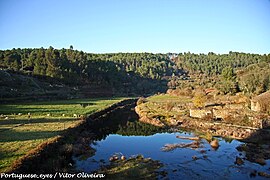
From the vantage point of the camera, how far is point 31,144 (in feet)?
85.7

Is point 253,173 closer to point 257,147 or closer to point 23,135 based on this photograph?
point 257,147

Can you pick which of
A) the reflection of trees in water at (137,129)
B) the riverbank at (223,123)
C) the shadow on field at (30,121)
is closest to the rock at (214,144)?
the riverbank at (223,123)

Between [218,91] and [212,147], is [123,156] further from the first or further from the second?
[218,91]

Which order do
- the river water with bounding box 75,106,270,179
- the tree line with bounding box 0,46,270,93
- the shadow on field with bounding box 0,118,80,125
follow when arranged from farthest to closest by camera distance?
the tree line with bounding box 0,46,270,93 → the shadow on field with bounding box 0,118,80,125 → the river water with bounding box 75,106,270,179

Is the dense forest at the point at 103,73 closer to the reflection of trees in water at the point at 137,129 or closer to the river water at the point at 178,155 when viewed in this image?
the reflection of trees in water at the point at 137,129

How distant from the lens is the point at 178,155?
2864 cm

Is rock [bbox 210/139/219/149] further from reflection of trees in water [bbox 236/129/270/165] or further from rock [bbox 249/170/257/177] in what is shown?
rock [bbox 249/170/257/177]

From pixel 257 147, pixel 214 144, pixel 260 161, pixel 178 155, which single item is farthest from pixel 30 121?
pixel 257 147

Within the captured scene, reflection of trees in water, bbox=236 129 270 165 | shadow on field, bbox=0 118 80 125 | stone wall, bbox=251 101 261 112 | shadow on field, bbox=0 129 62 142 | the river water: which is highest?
stone wall, bbox=251 101 261 112

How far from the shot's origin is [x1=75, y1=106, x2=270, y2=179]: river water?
23.3 metres

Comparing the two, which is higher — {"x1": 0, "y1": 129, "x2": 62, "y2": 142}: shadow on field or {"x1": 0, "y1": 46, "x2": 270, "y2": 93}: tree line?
{"x1": 0, "y1": 46, "x2": 270, "y2": 93}: tree line

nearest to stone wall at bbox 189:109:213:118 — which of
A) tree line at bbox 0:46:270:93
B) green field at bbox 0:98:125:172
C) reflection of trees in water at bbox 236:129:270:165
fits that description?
reflection of trees in water at bbox 236:129:270:165

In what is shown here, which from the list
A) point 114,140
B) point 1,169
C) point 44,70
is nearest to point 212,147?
point 114,140

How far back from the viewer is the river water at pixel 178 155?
23328 mm
